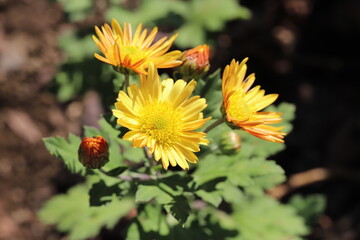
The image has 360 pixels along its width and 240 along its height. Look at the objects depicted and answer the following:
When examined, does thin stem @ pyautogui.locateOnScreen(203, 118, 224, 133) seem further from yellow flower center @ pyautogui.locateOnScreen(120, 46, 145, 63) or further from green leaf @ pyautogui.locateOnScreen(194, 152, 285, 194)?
yellow flower center @ pyautogui.locateOnScreen(120, 46, 145, 63)

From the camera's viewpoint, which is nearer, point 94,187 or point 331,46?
point 94,187

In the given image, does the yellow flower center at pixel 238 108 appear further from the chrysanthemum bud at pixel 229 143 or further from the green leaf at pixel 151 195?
the green leaf at pixel 151 195

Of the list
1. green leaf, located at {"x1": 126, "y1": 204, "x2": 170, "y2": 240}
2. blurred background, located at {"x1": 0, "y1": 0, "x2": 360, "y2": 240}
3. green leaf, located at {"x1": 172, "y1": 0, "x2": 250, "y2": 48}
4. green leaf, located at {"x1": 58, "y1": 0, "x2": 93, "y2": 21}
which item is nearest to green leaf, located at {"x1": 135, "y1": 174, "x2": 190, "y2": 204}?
green leaf, located at {"x1": 126, "y1": 204, "x2": 170, "y2": 240}

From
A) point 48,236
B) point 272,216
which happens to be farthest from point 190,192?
point 48,236

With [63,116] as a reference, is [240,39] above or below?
above

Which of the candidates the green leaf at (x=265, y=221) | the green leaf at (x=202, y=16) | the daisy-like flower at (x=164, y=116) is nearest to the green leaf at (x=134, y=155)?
the daisy-like flower at (x=164, y=116)

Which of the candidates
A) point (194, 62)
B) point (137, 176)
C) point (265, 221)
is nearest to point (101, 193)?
point (137, 176)

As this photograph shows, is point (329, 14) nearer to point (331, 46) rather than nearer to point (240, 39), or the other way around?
point (331, 46)
